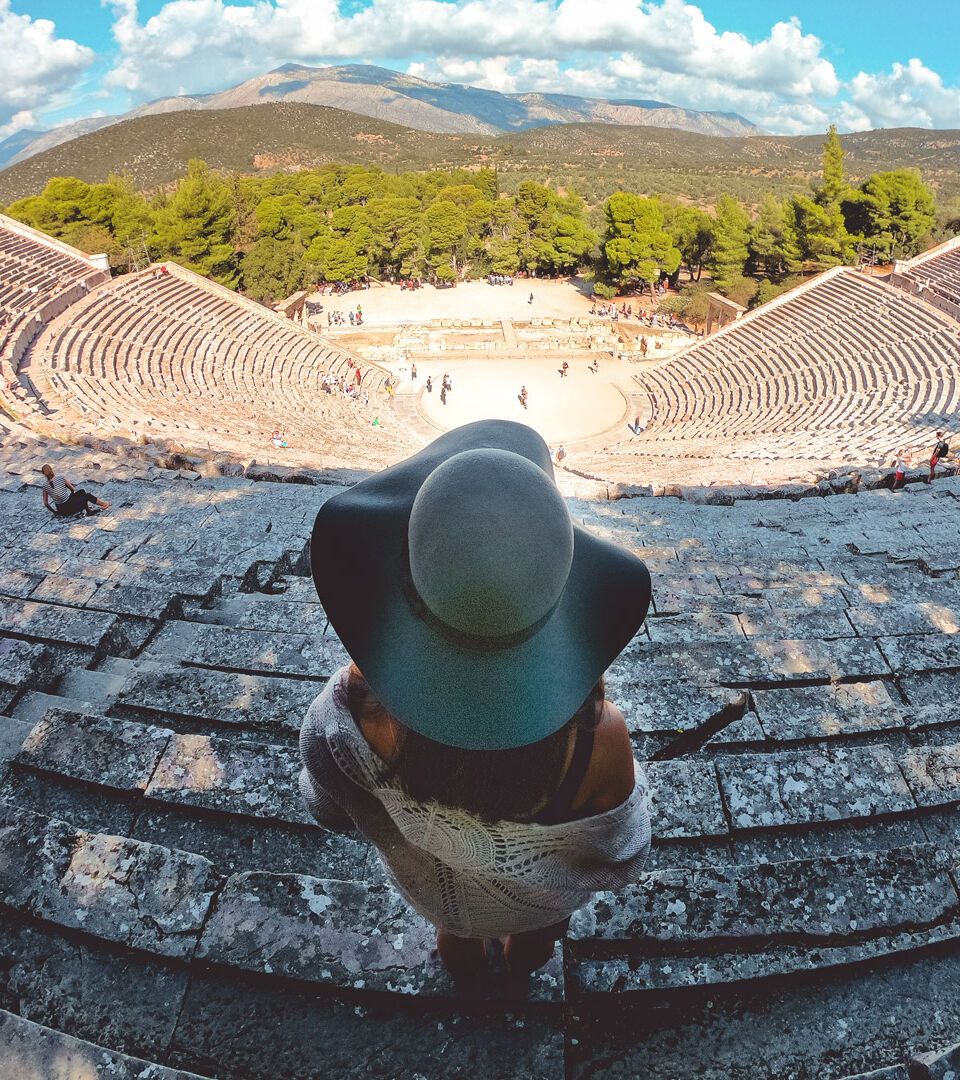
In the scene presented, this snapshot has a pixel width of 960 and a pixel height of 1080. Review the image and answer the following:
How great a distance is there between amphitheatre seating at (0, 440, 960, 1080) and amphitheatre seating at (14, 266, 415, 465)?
9644mm

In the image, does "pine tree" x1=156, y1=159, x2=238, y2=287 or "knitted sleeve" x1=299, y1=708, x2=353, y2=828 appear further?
"pine tree" x1=156, y1=159, x2=238, y2=287

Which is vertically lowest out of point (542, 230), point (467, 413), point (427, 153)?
point (467, 413)

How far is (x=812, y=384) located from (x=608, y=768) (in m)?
21.3

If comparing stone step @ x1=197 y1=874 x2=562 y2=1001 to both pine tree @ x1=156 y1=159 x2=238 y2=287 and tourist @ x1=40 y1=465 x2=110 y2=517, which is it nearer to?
tourist @ x1=40 y1=465 x2=110 y2=517

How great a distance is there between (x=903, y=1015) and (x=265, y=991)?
5.73 feet

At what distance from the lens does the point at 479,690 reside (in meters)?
1.07

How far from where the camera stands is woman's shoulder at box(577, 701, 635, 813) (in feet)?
4.20

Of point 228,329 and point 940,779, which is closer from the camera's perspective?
point 940,779

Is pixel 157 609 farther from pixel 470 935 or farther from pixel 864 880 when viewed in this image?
pixel 864 880

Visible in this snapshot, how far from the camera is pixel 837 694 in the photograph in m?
3.00

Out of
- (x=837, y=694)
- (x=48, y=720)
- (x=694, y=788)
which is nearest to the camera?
(x=694, y=788)

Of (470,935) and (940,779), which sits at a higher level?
(470,935)

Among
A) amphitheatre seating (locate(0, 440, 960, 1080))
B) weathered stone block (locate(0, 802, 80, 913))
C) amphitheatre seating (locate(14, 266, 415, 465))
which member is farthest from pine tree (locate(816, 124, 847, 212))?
weathered stone block (locate(0, 802, 80, 913))

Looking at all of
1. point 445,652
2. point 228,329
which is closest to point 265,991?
point 445,652
